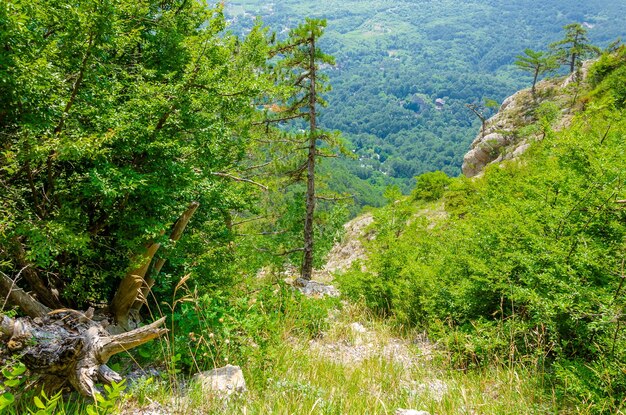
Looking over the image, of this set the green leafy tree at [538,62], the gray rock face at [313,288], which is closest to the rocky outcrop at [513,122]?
the green leafy tree at [538,62]

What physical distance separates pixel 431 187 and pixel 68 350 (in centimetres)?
2713

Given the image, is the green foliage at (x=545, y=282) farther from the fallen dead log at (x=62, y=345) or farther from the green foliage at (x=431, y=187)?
the green foliage at (x=431, y=187)

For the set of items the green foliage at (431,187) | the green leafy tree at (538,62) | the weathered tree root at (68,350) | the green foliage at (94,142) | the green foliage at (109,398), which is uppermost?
the green leafy tree at (538,62)

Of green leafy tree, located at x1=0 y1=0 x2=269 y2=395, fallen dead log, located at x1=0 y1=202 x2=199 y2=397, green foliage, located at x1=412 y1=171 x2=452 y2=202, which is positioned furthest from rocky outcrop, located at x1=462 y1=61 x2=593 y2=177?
fallen dead log, located at x1=0 y1=202 x2=199 y2=397

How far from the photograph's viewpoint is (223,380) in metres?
3.39

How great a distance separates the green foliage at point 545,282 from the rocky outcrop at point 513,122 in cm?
2833

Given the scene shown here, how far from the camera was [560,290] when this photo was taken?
161 inches

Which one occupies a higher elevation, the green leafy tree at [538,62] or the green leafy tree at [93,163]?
the green leafy tree at [538,62]

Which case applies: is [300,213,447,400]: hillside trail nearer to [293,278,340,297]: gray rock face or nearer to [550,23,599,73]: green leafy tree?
[293,278,340,297]: gray rock face

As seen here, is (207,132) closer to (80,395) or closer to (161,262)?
(161,262)

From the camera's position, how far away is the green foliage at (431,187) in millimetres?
27469

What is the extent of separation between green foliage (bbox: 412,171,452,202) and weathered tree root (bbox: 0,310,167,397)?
26286 millimetres

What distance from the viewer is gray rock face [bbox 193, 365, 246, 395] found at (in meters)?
3.16

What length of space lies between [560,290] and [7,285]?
5948 millimetres
